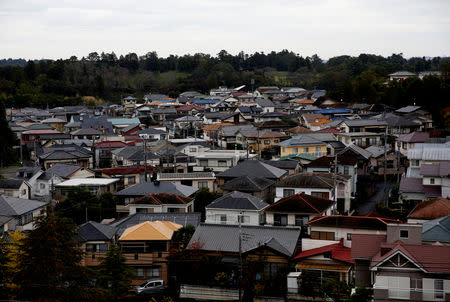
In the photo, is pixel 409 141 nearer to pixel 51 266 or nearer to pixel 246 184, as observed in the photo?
pixel 246 184

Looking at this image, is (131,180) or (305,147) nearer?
(131,180)

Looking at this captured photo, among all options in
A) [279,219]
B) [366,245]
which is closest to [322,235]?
[279,219]

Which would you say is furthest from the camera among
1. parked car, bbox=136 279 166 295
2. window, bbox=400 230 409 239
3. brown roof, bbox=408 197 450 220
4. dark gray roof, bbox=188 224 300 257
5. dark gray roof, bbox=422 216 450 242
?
brown roof, bbox=408 197 450 220

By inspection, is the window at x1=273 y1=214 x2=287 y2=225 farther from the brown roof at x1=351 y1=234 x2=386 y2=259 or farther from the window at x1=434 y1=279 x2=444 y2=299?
the window at x1=434 y1=279 x2=444 y2=299

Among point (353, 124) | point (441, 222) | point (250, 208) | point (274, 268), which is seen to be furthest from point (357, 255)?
point (353, 124)

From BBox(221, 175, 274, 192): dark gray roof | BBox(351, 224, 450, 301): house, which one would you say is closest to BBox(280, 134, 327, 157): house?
BBox(221, 175, 274, 192): dark gray roof
